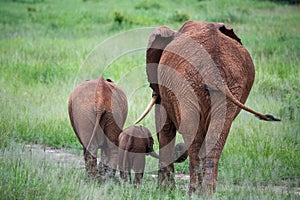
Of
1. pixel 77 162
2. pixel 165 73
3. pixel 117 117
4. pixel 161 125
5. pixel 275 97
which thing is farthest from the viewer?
pixel 275 97

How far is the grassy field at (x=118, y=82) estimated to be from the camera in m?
6.00

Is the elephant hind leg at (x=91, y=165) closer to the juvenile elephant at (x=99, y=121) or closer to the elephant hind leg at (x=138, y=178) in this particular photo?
the juvenile elephant at (x=99, y=121)

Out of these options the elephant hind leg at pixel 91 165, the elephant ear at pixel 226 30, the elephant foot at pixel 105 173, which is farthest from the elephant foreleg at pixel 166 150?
the elephant ear at pixel 226 30

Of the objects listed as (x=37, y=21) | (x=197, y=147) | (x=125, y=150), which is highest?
(x=197, y=147)

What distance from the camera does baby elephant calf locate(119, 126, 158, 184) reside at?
6734mm

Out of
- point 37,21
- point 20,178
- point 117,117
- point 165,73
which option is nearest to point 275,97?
point 117,117

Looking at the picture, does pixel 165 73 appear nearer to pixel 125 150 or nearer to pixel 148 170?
pixel 125 150

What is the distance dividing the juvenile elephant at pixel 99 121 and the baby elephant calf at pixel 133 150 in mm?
113

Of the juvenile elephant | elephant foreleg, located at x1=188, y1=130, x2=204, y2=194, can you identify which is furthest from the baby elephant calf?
elephant foreleg, located at x1=188, y1=130, x2=204, y2=194

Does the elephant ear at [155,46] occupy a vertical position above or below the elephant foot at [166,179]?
above

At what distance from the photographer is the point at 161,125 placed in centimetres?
645

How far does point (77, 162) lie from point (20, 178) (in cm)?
211

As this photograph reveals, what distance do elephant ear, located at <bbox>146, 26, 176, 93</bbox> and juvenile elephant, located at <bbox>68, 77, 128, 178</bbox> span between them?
67cm

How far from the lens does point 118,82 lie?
37.0ft
